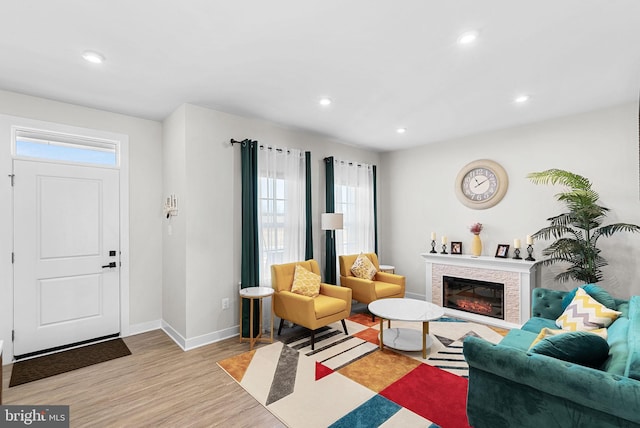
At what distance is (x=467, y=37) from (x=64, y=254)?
14.8ft

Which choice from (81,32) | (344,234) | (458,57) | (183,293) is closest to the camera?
(81,32)

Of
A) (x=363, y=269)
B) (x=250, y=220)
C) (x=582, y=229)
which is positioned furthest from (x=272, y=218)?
(x=582, y=229)

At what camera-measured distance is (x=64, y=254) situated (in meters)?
3.43

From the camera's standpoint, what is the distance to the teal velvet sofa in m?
1.36

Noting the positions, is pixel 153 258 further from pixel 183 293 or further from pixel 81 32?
pixel 81 32

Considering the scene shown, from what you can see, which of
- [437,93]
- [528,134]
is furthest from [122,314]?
[528,134]

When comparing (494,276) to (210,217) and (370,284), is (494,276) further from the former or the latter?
(210,217)

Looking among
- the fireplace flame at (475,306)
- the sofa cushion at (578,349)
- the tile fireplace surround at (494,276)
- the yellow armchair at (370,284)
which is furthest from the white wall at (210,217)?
the fireplace flame at (475,306)

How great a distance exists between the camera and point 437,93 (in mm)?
3234

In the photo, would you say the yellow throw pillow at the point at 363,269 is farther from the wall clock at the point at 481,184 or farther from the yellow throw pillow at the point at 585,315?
the yellow throw pillow at the point at 585,315

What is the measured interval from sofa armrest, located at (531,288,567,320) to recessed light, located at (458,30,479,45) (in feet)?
8.64

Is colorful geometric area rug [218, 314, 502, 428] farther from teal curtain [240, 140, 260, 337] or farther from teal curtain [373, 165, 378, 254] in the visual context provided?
teal curtain [373, 165, 378, 254]

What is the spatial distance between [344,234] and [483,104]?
9.04ft

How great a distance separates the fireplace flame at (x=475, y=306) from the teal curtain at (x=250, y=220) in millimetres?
2987
